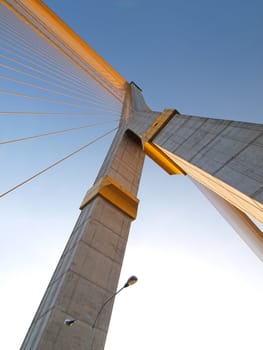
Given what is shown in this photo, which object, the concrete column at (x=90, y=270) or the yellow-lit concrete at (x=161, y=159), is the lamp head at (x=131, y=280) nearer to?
the concrete column at (x=90, y=270)

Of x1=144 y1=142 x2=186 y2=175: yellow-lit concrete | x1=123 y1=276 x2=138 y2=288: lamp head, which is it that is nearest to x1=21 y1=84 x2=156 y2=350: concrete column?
x1=123 y1=276 x2=138 y2=288: lamp head

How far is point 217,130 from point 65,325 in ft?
21.1

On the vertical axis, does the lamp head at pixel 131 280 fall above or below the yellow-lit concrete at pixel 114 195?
above

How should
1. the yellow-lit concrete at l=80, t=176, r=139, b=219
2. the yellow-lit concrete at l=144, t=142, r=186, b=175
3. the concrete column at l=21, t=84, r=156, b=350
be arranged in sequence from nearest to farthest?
the concrete column at l=21, t=84, r=156, b=350
the yellow-lit concrete at l=80, t=176, r=139, b=219
the yellow-lit concrete at l=144, t=142, r=186, b=175

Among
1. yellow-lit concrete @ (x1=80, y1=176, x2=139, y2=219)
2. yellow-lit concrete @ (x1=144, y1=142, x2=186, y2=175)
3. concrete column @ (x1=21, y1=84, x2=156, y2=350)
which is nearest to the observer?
concrete column @ (x1=21, y1=84, x2=156, y2=350)

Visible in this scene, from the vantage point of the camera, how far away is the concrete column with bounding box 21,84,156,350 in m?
6.16

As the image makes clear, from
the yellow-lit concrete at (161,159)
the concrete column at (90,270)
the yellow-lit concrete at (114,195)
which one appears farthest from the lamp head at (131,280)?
the yellow-lit concrete at (161,159)

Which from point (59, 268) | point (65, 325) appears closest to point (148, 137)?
point (59, 268)

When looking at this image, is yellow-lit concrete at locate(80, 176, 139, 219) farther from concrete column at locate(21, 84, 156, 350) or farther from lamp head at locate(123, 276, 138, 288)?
lamp head at locate(123, 276, 138, 288)

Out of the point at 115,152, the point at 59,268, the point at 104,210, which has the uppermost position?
the point at 115,152

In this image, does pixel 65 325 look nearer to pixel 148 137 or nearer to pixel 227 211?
pixel 148 137

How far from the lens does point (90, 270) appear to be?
25.2 ft

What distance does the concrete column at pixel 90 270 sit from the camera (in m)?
6.16

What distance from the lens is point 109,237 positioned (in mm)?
8914
